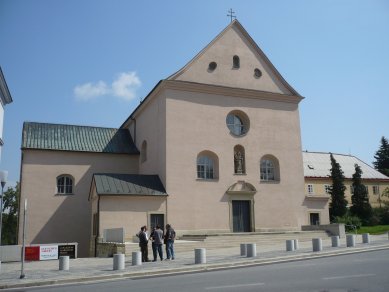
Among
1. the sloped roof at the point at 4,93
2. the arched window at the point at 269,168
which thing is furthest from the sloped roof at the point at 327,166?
the sloped roof at the point at 4,93

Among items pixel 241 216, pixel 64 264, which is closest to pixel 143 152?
pixel 241 216

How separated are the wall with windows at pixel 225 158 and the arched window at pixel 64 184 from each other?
10.4 meters

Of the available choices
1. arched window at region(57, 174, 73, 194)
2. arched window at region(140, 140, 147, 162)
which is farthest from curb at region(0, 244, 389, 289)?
arched window at region(57, 174, 73, 194)

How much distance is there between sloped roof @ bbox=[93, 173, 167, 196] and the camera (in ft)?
92.8

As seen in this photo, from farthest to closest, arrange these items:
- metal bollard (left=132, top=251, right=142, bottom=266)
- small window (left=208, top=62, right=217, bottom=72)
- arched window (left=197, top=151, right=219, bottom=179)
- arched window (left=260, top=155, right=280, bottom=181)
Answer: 1. arched window (left=260, top=155, right=280, bottom=181)
2. small window (left=208, top=62, right=217, bottom=72)
3. arched window (left=197, top=151, right=219, bottom=179)
4. metal bollard (left=132, top=251, right=142, bottom=266)

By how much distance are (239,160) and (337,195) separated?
23.3 m

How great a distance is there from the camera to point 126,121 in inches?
1626

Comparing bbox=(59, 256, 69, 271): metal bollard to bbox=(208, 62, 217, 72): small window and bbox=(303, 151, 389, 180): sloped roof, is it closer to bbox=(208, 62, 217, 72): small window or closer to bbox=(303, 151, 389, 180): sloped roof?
bbox=(208, 62, 217, 72): small window

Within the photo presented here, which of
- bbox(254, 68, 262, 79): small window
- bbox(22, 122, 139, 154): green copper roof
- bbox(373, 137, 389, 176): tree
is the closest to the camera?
bbox(254, 68, 262, 79): small window

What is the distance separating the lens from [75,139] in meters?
37.1

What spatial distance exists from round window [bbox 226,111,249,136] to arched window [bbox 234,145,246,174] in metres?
1.18

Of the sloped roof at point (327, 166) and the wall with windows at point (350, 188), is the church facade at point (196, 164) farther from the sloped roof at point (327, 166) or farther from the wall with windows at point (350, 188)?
the sloped roof at point (327, 166)

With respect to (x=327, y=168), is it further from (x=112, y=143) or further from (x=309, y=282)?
(x=309, y=282)

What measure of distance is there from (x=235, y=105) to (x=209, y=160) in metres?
4.86
